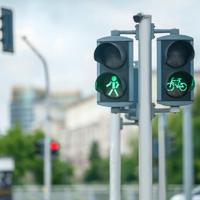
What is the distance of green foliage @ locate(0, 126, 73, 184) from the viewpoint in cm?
9862

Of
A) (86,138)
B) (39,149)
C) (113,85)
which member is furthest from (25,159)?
(113,85)

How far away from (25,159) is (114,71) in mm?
88167

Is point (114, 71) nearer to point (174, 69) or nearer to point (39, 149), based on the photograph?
point (174, 69)

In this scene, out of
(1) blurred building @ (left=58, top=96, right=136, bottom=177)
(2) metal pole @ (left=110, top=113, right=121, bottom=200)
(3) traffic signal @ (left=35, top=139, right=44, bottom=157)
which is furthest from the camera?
(1) blurred building @ (left=58, top=96, right=136, bottom=177)

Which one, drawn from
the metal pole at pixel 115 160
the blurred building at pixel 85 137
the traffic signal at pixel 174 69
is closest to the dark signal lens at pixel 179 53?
the traffic signal at pixel 174 69

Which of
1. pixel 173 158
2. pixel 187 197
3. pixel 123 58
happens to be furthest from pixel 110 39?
pixel 173 158

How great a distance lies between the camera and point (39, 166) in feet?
323

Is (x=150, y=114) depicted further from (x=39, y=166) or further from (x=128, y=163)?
(x=128, y=163)

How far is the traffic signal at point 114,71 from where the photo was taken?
11.3m

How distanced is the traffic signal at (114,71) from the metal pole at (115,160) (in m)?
4.65

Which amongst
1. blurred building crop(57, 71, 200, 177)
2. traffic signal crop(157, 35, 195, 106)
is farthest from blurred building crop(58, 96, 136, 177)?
traffic signal crop(157, 35, 195, 106)

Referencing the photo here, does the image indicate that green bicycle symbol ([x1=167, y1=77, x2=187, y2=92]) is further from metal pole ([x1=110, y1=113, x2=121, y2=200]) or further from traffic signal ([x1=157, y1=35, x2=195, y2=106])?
metal pole ([x1=110, y1=113, x2=121, y2=200])

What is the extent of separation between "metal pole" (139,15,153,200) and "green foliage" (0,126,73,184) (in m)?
84.6

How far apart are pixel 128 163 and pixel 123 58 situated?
102934 mm
